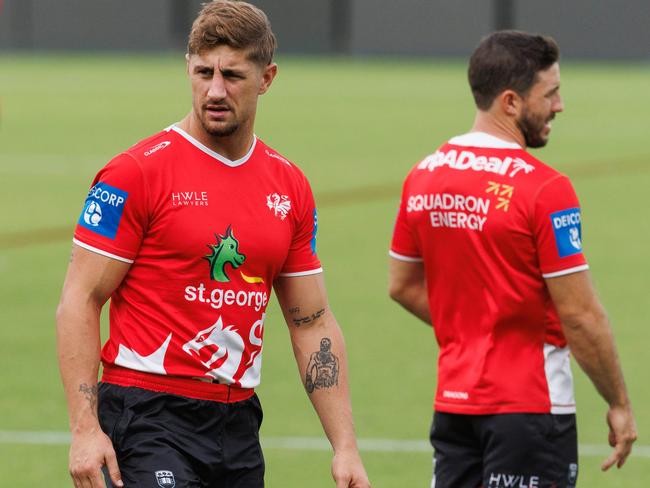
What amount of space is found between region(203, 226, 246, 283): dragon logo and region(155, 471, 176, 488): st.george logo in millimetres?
667

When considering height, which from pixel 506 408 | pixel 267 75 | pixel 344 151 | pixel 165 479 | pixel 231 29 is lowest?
pixel 344 151

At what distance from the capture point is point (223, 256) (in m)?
5.26

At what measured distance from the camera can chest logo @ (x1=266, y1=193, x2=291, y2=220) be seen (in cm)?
543

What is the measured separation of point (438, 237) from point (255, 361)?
103 cm

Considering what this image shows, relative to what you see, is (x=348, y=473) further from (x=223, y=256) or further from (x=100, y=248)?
(x=100, y=248)

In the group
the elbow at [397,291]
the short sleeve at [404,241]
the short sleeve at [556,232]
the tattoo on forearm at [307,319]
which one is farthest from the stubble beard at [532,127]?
the tattoo on forearm at [307,319]

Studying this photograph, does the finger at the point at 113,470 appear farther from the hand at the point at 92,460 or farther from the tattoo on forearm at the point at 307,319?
the tattoo on forearm at the point at 307,319

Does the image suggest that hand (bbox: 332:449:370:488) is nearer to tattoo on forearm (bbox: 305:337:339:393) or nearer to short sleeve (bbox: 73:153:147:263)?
tattoo on forearm (bbox: 305:337:339:393)

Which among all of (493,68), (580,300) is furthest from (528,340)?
(493,68)

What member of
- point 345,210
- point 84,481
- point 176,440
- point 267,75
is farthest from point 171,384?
point 345,210

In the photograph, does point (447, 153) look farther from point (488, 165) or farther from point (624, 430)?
point (624, 430)

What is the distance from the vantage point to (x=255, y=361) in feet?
17.9

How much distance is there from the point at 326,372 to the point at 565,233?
1.01 metres

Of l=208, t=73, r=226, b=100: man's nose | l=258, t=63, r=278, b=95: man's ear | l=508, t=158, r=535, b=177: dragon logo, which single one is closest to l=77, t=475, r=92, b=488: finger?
l=208, t=73, r=226, b=100: man's nose
